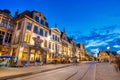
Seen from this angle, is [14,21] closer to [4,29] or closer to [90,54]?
[4,29]

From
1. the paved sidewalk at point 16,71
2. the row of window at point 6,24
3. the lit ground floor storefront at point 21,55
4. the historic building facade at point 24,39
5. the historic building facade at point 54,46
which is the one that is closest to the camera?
the paved sidewalk at point 16,71

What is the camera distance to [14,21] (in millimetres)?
23047

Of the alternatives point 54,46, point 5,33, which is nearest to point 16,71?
point 5,33

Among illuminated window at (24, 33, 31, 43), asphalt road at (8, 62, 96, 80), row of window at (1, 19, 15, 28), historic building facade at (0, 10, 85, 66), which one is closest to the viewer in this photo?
asphalt road at (8, 62, 96, 80)

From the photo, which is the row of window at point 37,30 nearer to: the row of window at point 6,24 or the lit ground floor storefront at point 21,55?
the row of window at point 6,24

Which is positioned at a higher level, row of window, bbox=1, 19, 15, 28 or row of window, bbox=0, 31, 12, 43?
row of window, bbox=1, 19, 15, 28

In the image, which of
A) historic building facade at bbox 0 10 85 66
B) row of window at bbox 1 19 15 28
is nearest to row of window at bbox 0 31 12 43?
historic building facade at bbox 0 10 85 66

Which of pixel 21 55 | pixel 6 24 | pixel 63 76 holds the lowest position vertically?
pixel 63 76

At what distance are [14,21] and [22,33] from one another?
4.57 metres

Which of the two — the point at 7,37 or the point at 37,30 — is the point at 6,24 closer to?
the point at 7,37

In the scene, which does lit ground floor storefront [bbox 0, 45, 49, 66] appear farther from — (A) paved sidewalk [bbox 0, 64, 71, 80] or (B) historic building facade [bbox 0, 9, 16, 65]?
Answer: (A) paved sidewalk [bbox 0, 64, 71, 80]

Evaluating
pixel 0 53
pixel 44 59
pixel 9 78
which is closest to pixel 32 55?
pixel 44 59

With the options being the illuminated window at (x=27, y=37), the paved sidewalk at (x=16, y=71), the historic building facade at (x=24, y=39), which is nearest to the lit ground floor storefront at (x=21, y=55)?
the historic building facade at (x=24, y=39)

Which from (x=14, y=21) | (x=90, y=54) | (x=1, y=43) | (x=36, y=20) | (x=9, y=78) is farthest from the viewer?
(x=90, y=54)
